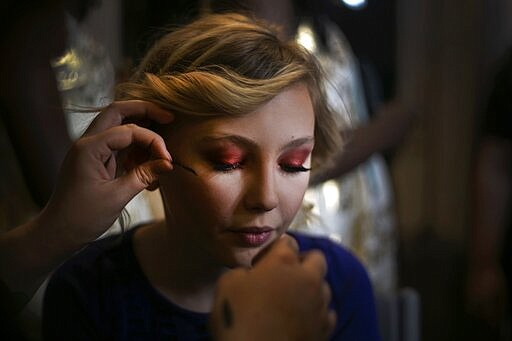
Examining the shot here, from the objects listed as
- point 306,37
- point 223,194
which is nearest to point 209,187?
point 223,194

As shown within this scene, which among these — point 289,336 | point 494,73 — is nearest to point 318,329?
point 289,336

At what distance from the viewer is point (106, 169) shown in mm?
421

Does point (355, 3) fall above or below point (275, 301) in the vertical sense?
above

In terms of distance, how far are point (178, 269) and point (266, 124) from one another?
0.12m

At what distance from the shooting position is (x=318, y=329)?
411mm

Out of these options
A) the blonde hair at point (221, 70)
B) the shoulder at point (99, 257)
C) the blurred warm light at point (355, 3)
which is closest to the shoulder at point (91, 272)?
the shoulder at point (99, 257)

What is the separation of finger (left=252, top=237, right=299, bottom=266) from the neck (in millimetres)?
30

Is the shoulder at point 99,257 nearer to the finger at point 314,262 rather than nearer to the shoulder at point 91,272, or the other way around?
the shoulder at point 91,272

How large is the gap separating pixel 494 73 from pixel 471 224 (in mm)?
115

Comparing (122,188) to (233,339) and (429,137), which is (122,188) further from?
(429,137)

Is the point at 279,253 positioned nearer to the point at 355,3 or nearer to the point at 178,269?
the point at 178,269

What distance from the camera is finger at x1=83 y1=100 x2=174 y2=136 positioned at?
42 cm

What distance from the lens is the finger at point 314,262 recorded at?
0.42m

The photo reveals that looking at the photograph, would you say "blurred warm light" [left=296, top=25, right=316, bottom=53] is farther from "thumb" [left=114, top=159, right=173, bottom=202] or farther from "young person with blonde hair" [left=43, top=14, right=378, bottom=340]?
"thumb" [left=114, top=159, right=173, bottom=202]
